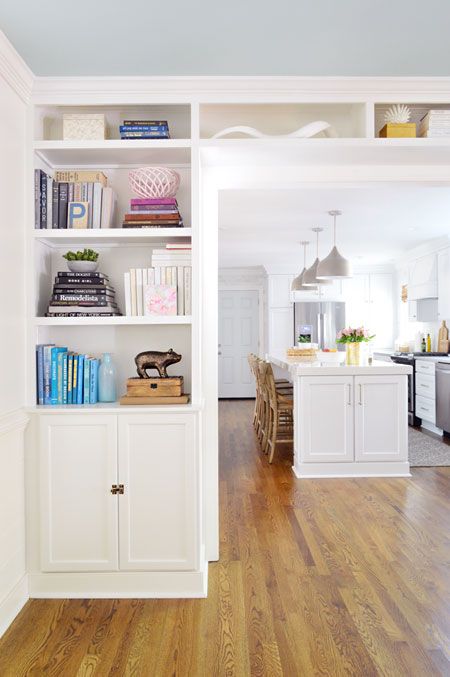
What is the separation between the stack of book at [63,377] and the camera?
274cm

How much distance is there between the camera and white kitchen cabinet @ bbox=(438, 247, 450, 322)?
7245 millimetres

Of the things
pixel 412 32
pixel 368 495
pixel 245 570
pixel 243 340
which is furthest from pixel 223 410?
pixel 412 32

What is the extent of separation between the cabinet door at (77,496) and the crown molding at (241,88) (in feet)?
5.24

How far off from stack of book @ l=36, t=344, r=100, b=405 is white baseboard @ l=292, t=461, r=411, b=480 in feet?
8.48

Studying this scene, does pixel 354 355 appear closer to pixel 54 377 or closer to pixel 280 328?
pixel 54 377

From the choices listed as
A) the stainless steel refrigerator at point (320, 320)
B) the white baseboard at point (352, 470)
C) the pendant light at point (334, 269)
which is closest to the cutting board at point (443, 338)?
the stainless steel refrigerator at point (320, 320)

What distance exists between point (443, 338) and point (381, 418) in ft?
10.4

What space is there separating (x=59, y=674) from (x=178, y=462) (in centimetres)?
98

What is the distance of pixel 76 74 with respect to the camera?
2641 mm

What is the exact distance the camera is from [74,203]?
275 centimetres

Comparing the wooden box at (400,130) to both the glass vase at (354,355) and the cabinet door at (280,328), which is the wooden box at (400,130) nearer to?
the glass vase at (354,355)

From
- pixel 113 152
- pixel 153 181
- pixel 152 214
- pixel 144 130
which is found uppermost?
pixel 144 130

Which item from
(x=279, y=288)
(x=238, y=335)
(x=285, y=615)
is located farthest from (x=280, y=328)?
(x=285, y=615)

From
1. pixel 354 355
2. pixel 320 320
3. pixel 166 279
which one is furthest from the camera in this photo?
pixel 320 320
